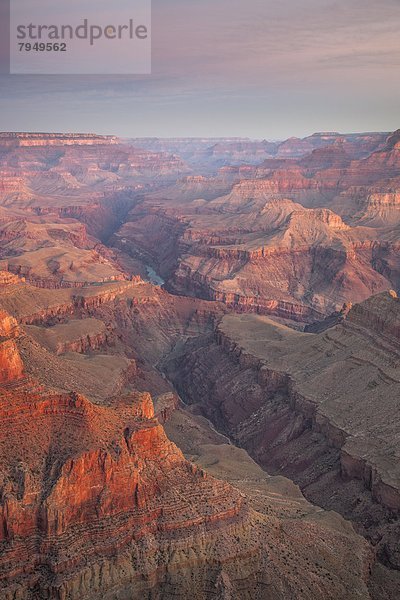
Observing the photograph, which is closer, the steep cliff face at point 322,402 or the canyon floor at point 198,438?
the canyon floor at point 198,438

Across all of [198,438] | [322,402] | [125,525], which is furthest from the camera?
[322,402]

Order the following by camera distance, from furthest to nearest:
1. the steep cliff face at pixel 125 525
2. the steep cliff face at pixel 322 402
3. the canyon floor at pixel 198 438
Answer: the steep cliff face at pixel 322 402 < the canyon floor at pixel 198 438 < the steep cliff face at pixel 125 525

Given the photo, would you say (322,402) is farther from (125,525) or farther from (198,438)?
(125,525)

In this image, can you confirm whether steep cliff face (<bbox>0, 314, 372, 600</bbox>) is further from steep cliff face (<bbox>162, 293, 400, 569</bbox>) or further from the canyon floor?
steep cliff face (<bbox>162, 293, 400, 569</bbox>)

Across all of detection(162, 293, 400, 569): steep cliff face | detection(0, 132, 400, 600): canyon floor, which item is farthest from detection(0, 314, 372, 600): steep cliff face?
detection(162, 293, 400, 569): steep cliff face

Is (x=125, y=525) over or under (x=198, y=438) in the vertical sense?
over

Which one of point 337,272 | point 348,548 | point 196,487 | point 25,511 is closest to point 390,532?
point 348,548

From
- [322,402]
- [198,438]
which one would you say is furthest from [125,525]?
[322,402]

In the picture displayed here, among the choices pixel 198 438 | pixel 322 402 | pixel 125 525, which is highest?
pixel 125 525

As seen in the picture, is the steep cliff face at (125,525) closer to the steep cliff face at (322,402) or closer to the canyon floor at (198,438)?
the canyon floor at (198,438)

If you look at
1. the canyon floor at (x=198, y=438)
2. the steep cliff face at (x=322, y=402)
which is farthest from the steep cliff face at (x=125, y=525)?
the steep cliff face at (x=322, y=402)

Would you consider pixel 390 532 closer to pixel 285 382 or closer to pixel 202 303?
pixel 285 382
